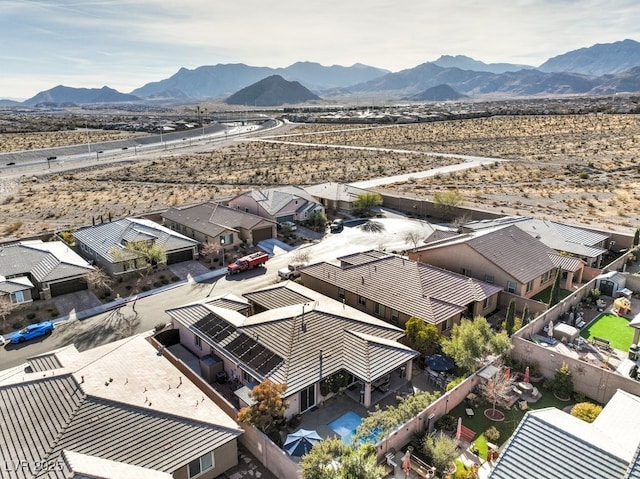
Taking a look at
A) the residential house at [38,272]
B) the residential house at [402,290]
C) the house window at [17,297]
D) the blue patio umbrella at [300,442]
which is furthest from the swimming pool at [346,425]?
the house window at [17,297]

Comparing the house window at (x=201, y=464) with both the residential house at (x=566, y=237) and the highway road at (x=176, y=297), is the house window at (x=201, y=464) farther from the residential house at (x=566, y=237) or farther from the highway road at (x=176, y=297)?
the residential house at (x=566, y=237)

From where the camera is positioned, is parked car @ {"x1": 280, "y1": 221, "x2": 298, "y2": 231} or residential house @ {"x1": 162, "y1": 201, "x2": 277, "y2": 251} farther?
parked car @ {"x1": 280, "y1": 221, "x2": 298, "y2": 231}

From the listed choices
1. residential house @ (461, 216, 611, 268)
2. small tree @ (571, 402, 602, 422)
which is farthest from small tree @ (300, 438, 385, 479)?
residential house @ (461, 216, 611, 268)

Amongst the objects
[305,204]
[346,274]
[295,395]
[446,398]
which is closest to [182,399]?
[295,395]

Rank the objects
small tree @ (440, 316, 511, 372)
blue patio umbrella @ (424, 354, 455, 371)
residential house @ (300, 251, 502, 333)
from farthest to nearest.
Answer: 1. residential house @ (300, 251, 502, 333)
2. blue patio umbrella @ (424, 354, 455, 371)
3. small tree @ (440, 316, 511, 372)

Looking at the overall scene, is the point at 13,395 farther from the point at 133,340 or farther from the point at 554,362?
the point at 554,362

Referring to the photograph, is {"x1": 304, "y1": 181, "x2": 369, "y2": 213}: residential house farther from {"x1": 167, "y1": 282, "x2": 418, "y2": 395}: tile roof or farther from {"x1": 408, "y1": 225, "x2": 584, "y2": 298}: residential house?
{"x1": 167, "y1": 282, "x2": 418, "y2": 395}: tile roof
